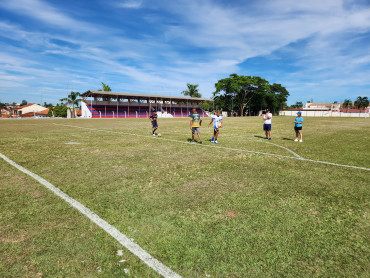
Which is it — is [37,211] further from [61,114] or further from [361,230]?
[61,114]

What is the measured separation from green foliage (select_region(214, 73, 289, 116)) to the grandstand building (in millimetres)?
13690

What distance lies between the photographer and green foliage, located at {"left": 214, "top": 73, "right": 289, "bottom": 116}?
7375 centimetres

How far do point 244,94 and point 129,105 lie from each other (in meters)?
40.1

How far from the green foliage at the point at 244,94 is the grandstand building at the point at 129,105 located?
44.9 ft

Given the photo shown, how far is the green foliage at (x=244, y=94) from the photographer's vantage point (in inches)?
2904

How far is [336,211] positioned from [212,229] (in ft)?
7.32

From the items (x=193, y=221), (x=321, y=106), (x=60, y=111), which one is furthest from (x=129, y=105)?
(x=321, y=106)

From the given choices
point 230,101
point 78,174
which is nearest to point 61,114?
point 230,101

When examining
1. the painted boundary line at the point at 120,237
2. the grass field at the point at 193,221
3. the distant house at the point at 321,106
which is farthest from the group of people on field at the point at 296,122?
the distant house at the point at 321,106

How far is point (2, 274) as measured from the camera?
92.2 inches

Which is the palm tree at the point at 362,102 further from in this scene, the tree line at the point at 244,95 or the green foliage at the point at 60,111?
the green foliage at the point at 60,111

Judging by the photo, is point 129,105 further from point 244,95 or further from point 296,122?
point 296,122

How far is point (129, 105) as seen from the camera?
63.6 meters

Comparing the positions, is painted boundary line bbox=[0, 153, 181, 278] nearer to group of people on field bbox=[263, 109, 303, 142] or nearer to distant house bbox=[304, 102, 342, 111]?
group of people on field bbox=[263, 109, 303, 142]
